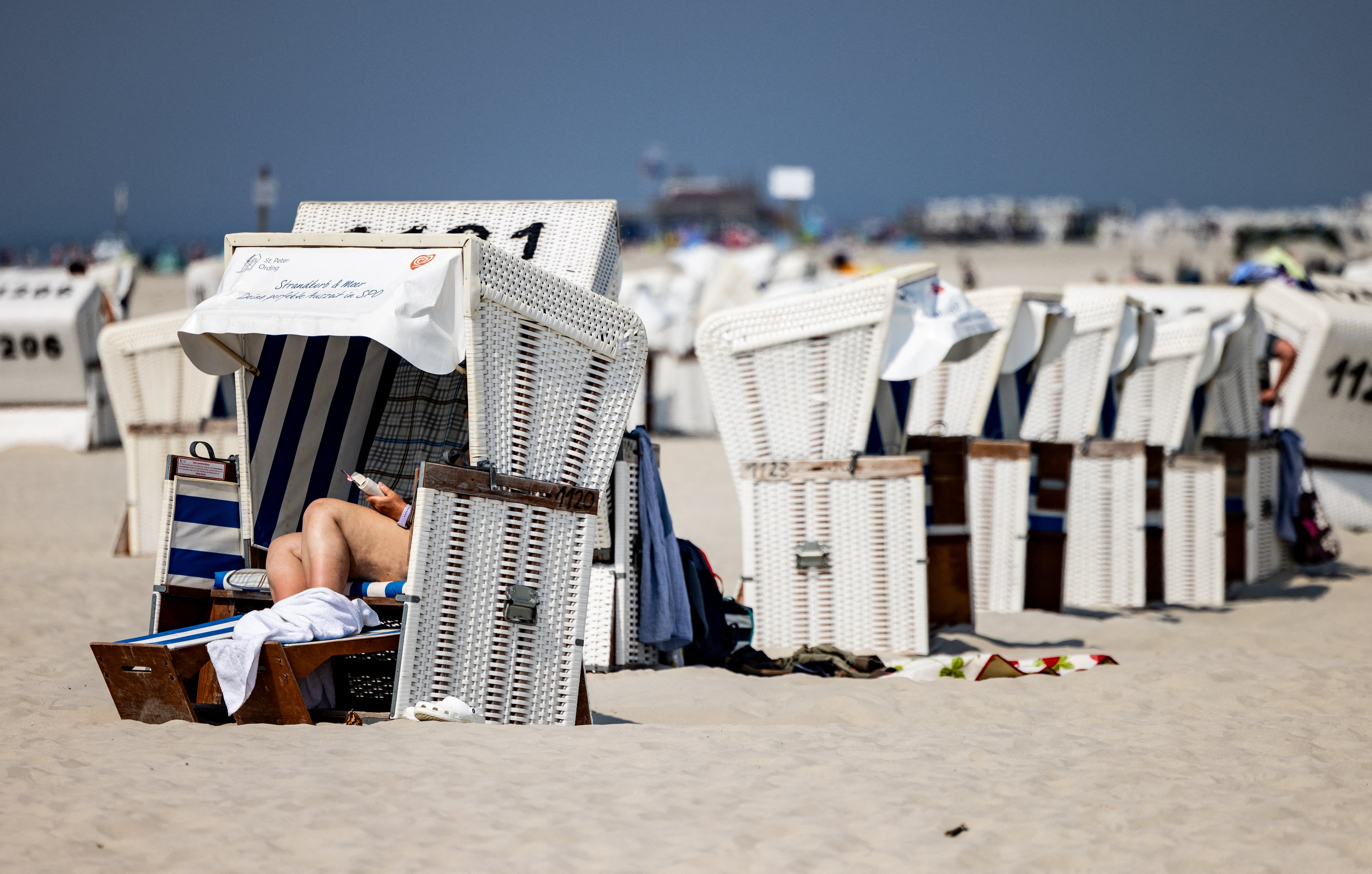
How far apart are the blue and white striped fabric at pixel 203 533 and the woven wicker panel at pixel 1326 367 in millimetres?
7929

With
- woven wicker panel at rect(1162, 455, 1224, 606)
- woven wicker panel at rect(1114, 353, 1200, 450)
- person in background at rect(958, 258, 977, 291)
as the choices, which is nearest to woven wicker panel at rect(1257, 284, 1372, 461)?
woven wicker panel at rect(1114, 353, 1200, 450)

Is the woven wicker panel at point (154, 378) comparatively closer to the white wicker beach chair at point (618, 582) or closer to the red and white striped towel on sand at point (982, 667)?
the white wicker beach chair at point (618, 582)

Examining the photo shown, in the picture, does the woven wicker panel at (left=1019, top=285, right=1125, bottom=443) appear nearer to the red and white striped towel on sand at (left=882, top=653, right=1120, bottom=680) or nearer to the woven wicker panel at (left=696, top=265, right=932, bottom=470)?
the woven wicker panel at (left=696, top=265, right=932, bottom=470)

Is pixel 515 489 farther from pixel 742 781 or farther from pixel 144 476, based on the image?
pixel 144 476

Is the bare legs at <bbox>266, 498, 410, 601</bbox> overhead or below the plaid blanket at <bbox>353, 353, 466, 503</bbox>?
below

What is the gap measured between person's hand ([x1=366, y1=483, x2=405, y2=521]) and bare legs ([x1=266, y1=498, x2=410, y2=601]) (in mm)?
61

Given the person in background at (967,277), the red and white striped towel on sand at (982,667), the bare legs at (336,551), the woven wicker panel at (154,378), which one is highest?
the person in background at (967,277)

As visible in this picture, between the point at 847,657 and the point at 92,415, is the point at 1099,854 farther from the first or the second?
the point at 92,415

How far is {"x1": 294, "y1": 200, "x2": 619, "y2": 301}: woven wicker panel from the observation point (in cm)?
593

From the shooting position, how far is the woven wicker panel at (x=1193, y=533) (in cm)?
836

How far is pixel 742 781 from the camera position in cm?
379

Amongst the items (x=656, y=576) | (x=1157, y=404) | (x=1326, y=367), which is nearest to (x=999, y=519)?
(x=1157, y=404)

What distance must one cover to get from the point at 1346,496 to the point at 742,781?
9097 millimetres

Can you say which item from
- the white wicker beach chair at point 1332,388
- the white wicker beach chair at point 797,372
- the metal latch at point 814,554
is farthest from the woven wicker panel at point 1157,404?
the metal latch at point 814,554
